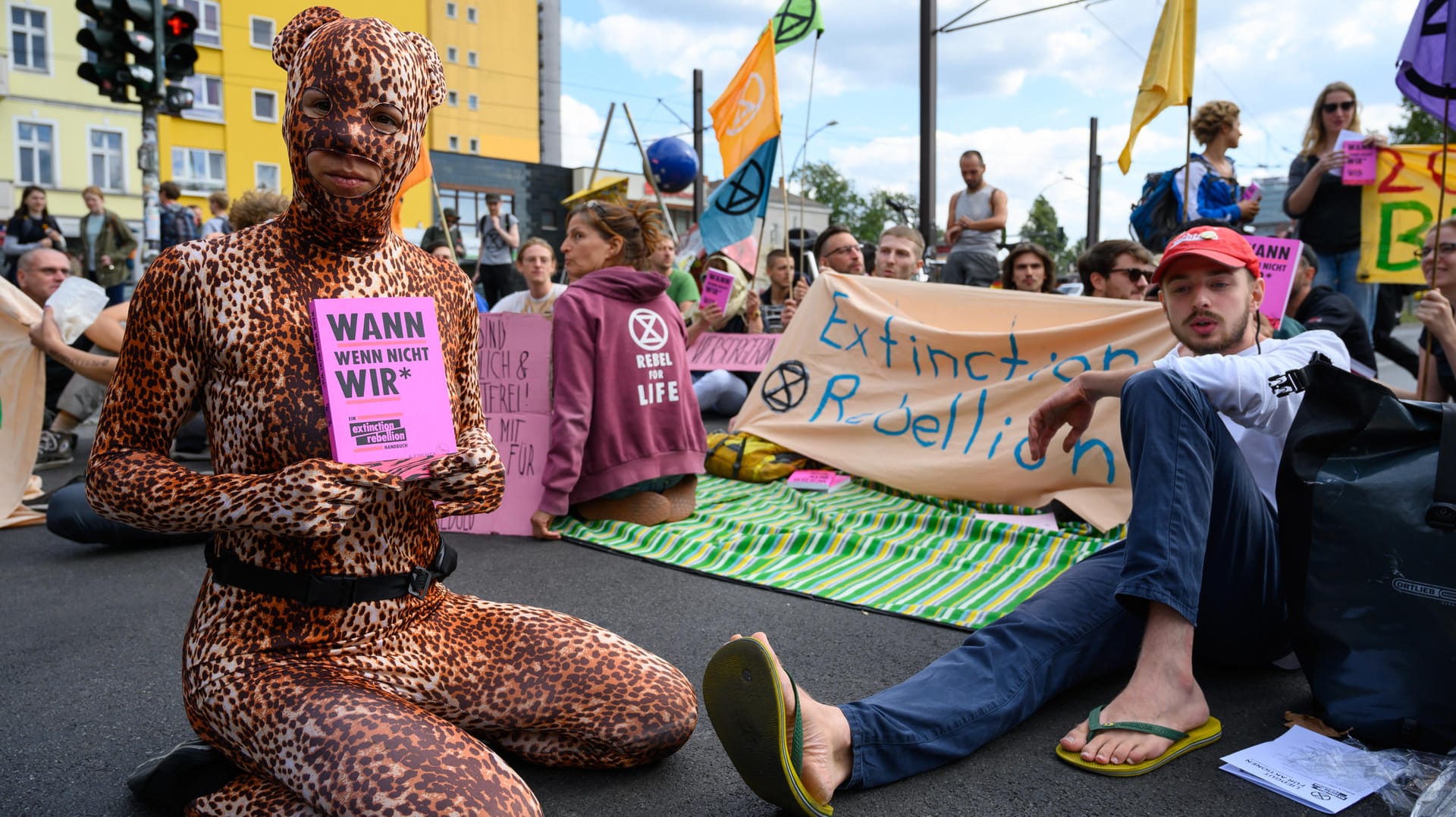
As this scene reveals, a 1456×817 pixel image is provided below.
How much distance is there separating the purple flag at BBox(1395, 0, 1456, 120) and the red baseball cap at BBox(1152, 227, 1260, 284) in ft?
5.35

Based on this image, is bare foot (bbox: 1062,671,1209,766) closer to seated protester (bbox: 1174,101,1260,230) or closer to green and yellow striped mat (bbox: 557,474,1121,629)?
green and yellow striped mat (bbox: 557,474,1121,629)

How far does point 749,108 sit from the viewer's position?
23.1 ft

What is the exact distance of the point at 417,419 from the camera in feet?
5.90

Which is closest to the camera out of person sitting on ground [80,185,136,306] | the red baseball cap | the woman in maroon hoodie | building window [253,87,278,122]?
the red baseball cap

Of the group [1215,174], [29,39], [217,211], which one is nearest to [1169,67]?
[1215,174]

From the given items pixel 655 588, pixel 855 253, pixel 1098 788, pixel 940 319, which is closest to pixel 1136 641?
pixel 1098 788

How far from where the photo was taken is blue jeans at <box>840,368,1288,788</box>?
2086mm

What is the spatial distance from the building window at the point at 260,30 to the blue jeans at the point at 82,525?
30.5m

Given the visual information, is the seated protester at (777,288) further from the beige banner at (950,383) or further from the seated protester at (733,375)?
the beige banner at (950,383)

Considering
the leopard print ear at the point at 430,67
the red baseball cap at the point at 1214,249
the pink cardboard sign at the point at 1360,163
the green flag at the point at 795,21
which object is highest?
the green flag at the point at 795,21

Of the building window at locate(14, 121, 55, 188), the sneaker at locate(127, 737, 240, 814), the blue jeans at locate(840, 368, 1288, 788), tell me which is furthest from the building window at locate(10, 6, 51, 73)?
the blue jeans at locate(840, 368, 1288, 788)

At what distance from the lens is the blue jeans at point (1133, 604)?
2.09 metres

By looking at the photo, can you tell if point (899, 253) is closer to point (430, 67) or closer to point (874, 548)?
point (874, 548)

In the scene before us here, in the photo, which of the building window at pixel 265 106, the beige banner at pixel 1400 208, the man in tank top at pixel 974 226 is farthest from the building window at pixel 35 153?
the beige banner at pixel 1400 208
